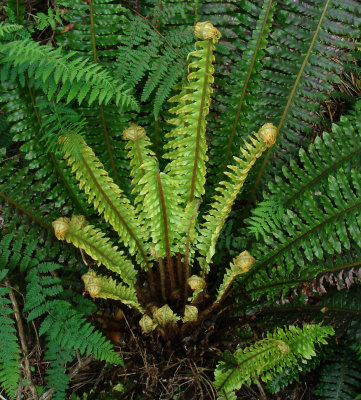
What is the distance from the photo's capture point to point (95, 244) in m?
1.76

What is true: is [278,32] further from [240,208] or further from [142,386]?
[142,386]

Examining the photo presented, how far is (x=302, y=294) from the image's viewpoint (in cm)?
205

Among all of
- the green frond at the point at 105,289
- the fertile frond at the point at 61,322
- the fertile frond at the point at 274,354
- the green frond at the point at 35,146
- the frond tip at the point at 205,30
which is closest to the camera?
the frond tip at the point at 205,30

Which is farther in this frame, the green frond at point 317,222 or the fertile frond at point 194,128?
the green frond at point 317,222

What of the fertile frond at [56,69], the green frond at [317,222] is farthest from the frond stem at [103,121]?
the green frond at [317,222]

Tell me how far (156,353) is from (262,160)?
3.91 feet

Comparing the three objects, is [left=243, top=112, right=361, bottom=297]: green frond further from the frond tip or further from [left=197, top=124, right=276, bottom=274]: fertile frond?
the frond tip

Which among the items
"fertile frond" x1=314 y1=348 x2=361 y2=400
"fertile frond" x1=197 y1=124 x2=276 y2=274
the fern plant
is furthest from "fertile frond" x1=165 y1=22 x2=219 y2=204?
"fertile frond" x1=314 y1=348 x2=361 y2=400

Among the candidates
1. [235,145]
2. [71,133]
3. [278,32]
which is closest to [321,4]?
[278,32]

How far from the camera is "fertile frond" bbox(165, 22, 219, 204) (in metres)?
1.56

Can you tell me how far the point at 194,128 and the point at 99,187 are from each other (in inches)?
18.8

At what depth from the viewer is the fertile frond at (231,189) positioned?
1.58 m

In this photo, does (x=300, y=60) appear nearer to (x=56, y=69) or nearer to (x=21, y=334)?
(x=56, y=69)

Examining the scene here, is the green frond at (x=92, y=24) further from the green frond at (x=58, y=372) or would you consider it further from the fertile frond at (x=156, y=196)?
the green frond at (x=58, y=372)
